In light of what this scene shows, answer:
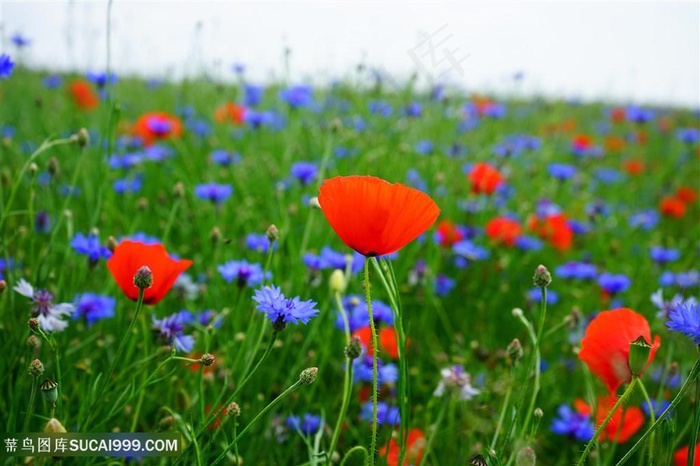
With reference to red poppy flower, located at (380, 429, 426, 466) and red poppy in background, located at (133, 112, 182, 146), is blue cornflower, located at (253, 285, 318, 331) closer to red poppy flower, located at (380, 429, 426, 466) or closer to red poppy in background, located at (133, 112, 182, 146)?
red poppy flower, located at (380, 429, 426, 466)

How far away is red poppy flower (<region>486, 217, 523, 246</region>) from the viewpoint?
5.91ft

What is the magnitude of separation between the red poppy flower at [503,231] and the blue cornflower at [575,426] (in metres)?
0.71

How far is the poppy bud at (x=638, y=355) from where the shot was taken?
2.14 feet

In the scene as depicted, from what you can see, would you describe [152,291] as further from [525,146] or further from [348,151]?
[525,146]

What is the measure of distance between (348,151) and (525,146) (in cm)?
111

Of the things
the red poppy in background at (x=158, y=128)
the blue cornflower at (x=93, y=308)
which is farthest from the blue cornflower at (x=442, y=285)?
the red poppy in background at (x=158, y=128)

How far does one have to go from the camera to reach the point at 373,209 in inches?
24.5

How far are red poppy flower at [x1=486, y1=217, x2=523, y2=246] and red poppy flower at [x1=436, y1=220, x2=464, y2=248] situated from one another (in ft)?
0.30

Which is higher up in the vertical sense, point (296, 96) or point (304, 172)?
point (296, 96)

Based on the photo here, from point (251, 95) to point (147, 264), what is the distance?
6.37 ft

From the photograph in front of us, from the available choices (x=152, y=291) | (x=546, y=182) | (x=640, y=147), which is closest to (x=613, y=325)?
(x=152, y=291)

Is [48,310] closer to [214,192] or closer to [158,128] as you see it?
[214,192]

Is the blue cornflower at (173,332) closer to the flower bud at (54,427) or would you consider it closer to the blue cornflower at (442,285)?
the flower bud at (54,427)

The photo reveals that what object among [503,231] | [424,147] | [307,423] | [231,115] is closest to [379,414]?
[307,423]
